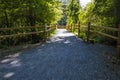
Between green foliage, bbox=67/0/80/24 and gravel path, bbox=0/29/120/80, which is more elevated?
green foliage, bbox=67/0/80/24

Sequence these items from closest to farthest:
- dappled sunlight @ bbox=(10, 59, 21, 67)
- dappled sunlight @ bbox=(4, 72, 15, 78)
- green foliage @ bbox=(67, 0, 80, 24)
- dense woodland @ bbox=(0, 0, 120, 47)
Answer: dappled sunlight @ bbox=(4, 72, 15, 78)
dappled sunlight @ bbox=(10, 59, 21, 67)
dense woodland @ bbox=(0, 0, 120, 47)
green foliage @ bbox=(67, 0, 80, 24)

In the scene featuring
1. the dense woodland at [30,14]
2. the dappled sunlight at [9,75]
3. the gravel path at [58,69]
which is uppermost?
the dense woodland at [30,14]

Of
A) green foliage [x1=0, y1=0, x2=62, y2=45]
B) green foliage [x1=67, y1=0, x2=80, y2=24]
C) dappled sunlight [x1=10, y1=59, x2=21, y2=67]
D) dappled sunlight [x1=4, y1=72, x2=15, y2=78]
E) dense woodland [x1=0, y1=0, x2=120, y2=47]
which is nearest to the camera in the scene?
dappled sunlight [x1=4, y1=72, x2=15, y2=78]

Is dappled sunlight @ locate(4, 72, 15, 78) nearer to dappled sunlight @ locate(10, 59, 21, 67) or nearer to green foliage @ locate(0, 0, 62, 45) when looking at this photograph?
dappled sunlight @ locate(10, 59, 21, 67)

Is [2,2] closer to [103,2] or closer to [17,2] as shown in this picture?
[17,2]

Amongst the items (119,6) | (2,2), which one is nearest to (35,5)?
(2,2)

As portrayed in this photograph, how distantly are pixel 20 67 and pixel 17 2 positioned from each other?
7.64m

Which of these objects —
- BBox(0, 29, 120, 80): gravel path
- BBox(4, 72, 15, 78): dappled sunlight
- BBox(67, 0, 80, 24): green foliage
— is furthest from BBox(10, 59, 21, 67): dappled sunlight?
BBox(67, 0, 80, 24): green foliage

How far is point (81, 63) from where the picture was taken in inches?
246

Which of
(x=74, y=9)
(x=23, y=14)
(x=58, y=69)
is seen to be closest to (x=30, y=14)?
(x=23, y=14)

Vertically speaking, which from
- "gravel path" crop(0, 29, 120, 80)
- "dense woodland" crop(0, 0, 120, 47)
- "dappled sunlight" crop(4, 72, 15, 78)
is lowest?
"gravel path" crop(0, 29, 120, 80)

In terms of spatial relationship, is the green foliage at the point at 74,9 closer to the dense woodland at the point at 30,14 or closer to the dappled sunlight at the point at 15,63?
the dense woodland at the point at 30,14

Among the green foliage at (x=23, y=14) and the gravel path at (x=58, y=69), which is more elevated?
the green foliage at (x=23, y=14)

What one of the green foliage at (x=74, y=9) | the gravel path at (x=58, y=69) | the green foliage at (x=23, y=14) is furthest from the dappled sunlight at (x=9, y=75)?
the green foliage at (x=74, y=9)
